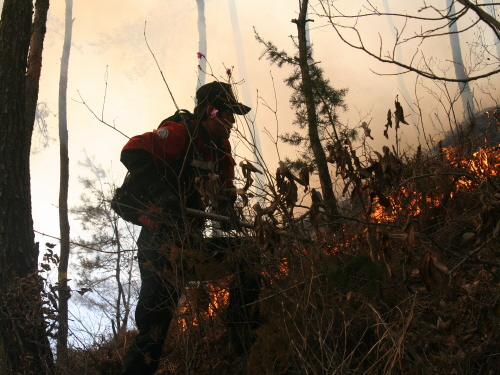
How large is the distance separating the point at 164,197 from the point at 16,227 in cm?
179

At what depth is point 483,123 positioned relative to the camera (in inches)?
218

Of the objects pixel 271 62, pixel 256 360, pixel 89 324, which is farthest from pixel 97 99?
pixel 256 360

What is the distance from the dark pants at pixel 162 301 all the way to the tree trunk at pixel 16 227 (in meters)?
1.09

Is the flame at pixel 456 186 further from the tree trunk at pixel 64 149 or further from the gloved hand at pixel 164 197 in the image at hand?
the tree trunk at pixel 64 149

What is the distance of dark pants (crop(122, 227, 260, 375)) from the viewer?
2.58m

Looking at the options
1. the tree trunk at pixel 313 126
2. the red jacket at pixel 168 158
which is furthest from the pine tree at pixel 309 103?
the red jacket at pixel 168 158

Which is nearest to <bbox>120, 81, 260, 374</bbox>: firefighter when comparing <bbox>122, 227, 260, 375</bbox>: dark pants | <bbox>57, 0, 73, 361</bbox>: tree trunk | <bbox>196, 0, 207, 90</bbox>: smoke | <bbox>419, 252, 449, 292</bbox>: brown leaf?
<bbox>122, 227, 260, 375</bbox>: dark pants

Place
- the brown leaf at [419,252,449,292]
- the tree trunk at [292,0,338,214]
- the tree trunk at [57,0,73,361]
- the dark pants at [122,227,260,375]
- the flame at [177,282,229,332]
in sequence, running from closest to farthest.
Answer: the brown leaf at [419,252,449,292] → the flame at [177,282,229,332] → the dark pants at [122,227,260,375] → the tree trunk at [292,0,338,214] → the tree trunk at [57,0,73,361]

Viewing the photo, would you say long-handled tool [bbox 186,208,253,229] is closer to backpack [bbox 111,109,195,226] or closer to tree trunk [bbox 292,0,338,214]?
backpack [bbox 111,109,195,226]

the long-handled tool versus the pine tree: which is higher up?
the pine tree

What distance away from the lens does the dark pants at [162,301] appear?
258 centimetres

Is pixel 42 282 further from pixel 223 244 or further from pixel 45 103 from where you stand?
pixel 45 103

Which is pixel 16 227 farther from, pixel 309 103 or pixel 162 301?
pixel 309 103

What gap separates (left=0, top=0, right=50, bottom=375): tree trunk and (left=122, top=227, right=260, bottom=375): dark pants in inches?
42.9
